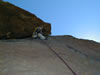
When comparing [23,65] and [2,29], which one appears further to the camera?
[2,29]

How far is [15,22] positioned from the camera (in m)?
4.80

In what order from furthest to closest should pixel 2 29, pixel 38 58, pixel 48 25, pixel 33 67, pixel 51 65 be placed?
pixel 48 25 < pixel 2 29 < pixel 38 58 < pixel 51 65 < pixel 33 67

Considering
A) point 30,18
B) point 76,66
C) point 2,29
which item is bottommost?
point 76,66

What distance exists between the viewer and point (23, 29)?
492 centimetres

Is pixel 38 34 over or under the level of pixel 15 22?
under

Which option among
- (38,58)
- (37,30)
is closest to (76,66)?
(38,58)

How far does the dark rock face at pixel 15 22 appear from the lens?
180 inches

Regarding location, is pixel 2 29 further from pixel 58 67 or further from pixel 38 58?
pixel 58 67

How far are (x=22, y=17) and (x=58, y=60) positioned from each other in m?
3.14

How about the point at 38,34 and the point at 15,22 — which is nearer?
the point at 38,34

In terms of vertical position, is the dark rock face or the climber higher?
the dark rock face

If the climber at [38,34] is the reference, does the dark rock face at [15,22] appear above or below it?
above

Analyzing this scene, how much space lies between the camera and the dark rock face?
4.58 meters

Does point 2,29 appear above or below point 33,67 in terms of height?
above
